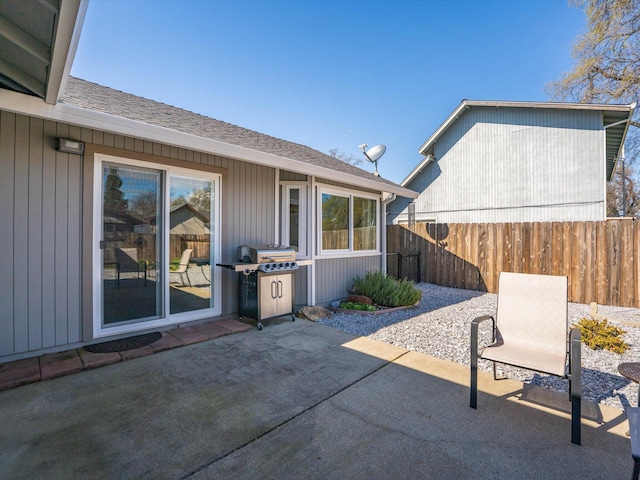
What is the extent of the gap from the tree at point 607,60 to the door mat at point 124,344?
12.2m

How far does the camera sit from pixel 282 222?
5.90m

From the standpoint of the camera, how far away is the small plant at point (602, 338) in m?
3.84

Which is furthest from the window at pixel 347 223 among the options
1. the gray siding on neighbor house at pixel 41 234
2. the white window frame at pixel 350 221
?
the gray siding on neighbor house at pixel 41 234

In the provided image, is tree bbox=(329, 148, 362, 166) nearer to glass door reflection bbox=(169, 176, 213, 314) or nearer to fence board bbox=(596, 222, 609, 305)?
fence board bbox=(596, 222, 609, 305)

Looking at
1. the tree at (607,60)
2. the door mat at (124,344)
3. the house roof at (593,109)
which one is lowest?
the door mat at (124,344)

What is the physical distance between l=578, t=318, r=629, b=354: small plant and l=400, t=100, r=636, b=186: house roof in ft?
26.9

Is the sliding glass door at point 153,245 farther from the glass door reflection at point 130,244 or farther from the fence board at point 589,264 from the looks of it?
the fence board at point 589,264

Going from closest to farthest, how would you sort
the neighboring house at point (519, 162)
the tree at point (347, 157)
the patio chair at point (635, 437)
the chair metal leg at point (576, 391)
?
the patio chair at point (635, 437) → the chair metal leg at point (576, 391) → the neighboring house at point (519, 162) → the tree at point (347, 157)

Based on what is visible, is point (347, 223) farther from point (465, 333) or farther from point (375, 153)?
point (375, 153)

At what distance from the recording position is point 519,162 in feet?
36.4

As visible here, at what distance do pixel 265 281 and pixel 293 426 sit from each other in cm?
263

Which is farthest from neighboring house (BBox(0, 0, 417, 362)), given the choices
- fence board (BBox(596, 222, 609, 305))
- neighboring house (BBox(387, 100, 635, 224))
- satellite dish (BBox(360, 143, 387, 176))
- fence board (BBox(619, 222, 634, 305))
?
neighboring house (BBox(387, 100, 635, 224))

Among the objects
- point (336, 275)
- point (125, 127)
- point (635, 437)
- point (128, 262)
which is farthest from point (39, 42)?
point (336, 275)

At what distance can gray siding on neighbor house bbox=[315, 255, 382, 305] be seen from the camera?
612 centimetres
